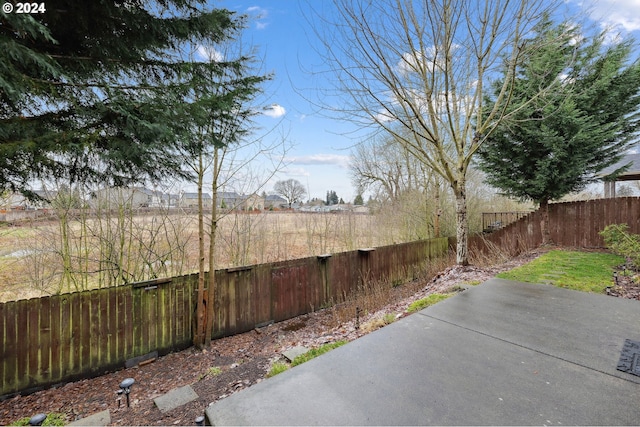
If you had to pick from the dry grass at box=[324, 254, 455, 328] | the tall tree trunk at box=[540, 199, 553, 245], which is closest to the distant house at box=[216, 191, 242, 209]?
the dry grass at box=[324, 254, 455, 328]

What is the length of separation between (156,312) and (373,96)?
517 centimetres

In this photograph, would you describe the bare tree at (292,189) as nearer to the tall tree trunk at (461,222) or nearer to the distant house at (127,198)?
the distant house at (127,198)

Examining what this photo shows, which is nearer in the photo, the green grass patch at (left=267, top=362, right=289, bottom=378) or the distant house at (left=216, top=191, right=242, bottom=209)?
the green grass patch at (left=267, top=362, right=289, bottom=378)

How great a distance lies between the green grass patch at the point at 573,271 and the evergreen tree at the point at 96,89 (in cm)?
524

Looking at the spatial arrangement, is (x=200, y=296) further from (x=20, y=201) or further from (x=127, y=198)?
(x=20, y=201)

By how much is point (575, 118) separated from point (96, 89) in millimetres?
9206

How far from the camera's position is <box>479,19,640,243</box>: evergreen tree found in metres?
6.55

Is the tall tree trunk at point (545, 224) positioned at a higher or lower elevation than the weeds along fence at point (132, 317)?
higher

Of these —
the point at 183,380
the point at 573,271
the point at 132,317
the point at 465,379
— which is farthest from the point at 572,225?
the point at 132,317

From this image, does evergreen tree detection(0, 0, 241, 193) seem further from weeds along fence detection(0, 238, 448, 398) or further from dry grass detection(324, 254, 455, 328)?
dry grass detection(324, 254, 455, 328)

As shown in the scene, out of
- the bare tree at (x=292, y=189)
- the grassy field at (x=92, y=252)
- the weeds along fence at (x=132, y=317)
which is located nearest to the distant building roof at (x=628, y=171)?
the weeds along fence at (x=132, y=317)

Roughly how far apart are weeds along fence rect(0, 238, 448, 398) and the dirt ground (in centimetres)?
17

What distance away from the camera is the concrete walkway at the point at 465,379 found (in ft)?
4.99

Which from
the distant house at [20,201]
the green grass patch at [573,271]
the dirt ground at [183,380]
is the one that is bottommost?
the dirt ground at [183,380]
